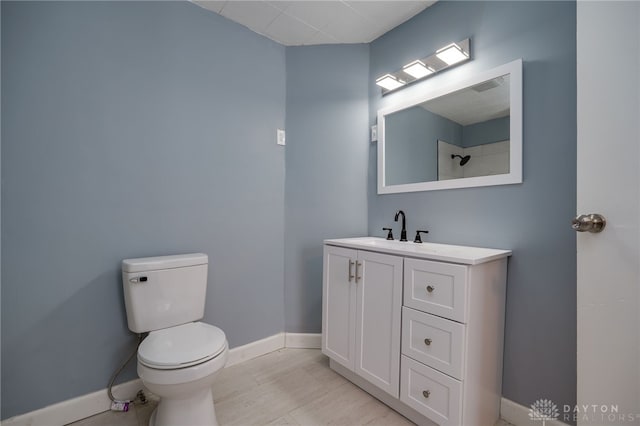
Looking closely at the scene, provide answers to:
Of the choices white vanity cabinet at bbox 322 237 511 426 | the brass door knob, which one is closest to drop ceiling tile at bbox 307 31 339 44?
white vanity cabinet at bbox 322 237 511 426

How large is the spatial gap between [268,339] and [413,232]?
134cm

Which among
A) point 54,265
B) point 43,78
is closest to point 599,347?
point 54,265

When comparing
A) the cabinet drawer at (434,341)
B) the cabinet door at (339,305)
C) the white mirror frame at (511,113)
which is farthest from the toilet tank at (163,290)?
the white mirror frame at (511,113)

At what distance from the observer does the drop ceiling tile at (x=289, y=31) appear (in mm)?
1928

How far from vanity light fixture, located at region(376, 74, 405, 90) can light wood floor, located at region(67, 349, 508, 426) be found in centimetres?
199

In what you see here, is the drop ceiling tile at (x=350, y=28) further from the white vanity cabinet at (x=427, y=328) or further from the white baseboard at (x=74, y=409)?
the white baseboard at (x=74, y=409)

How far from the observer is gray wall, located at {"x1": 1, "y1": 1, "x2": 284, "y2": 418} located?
1.29m

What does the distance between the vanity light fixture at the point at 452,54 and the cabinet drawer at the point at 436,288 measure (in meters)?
1.20

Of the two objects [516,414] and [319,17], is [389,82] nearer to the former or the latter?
[319,17]

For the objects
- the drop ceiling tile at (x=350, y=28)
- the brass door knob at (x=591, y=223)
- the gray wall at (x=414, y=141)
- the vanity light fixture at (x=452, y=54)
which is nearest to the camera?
the brass door knob at (x=591, y=223)

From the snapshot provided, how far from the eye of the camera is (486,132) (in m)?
1.52

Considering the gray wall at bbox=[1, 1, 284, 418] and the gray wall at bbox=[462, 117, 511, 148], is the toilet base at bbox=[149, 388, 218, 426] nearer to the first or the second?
the gray wall at bbox=[1, 1, 284, 418]

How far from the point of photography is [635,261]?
766mm

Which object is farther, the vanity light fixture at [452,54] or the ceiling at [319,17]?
the ceiling at [319,17]
